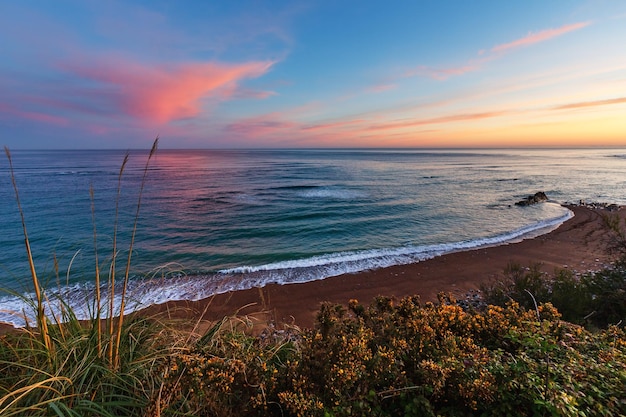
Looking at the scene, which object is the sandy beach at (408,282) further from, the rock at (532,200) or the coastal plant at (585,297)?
the rock at (532,200)

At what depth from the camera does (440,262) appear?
39.4 feet

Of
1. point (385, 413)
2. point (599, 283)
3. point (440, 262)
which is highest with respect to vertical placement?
point (385, 413)

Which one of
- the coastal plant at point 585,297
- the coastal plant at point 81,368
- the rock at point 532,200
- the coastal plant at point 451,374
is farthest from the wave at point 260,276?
the rock at point 532,200

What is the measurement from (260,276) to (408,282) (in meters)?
5.53

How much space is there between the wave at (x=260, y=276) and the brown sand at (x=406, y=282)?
0.49 metres

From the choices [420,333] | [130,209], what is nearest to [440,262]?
[420,333]

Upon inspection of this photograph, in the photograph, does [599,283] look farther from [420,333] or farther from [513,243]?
[513,243]

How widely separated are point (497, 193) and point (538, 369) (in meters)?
32.4

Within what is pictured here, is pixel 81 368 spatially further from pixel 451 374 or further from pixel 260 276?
pixel 260 276

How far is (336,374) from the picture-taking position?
7.02 ft

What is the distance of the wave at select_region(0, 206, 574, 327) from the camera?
9062 millimetres

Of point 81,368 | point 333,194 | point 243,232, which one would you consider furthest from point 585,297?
point 333,194

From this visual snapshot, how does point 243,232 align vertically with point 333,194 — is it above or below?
below

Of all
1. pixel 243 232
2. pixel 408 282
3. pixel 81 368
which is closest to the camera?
pixel 81 368
